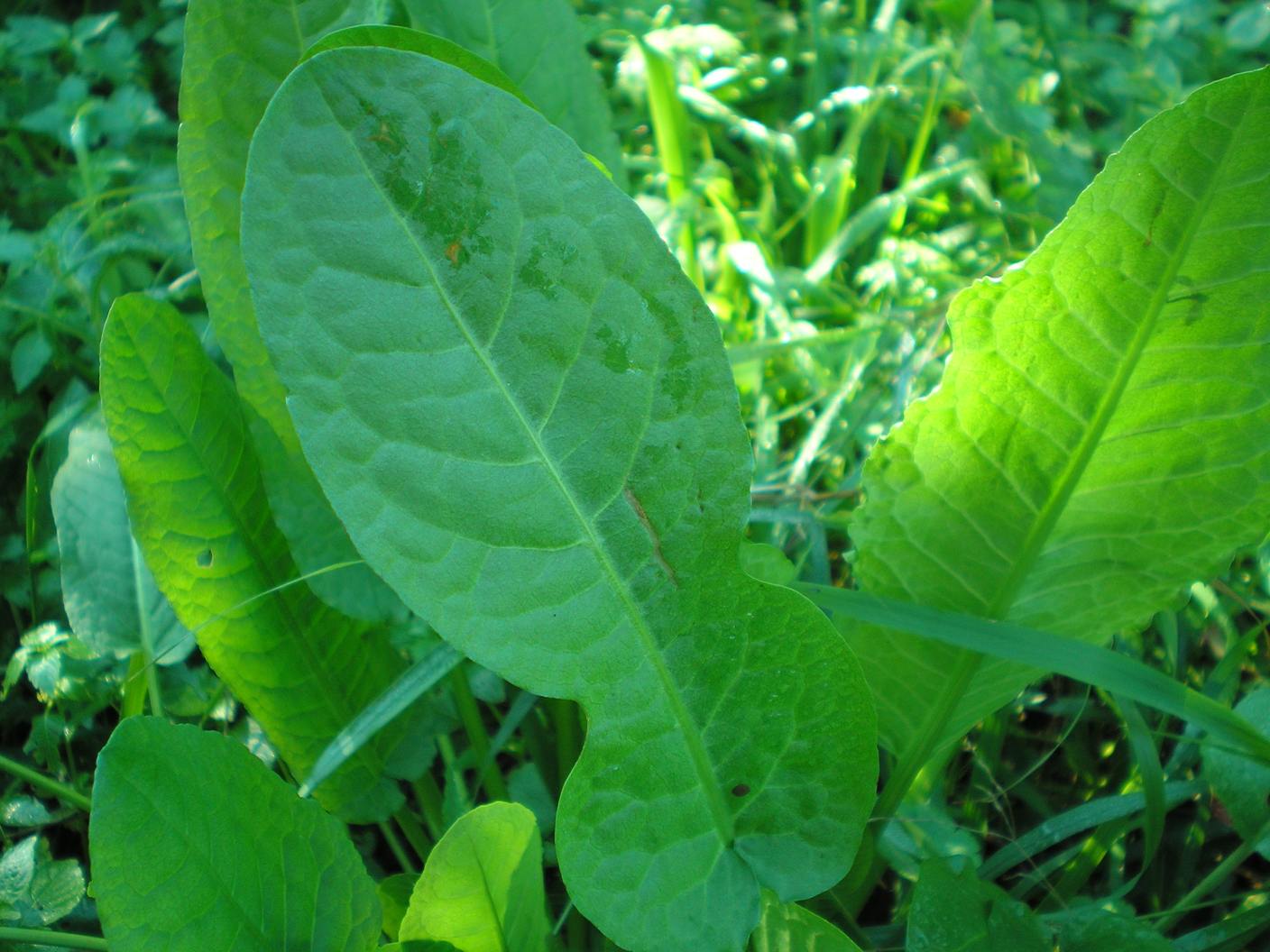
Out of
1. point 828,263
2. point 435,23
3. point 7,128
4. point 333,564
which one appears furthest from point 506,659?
point 7,128

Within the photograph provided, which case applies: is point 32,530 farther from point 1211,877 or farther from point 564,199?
point 1211,877

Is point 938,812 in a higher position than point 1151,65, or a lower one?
lower

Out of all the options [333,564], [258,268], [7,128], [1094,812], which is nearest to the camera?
[258,268]

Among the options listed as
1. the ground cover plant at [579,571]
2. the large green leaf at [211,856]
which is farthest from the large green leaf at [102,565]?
the large green leaf at [211,856]

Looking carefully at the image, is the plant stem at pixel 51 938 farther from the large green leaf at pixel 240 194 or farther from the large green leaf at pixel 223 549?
the large green leaf at pixel 240 194

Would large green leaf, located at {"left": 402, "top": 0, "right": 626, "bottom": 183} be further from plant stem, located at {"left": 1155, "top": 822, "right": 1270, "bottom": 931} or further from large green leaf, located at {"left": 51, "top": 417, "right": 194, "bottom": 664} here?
plant stem, located at {"left": 1155, "top": 822, "right": 1270, "bottom": 931}

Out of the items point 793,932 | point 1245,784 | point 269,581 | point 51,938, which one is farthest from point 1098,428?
point 51,938

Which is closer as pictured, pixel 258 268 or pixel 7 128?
pixel 258 268

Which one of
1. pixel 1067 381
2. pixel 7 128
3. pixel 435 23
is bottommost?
pixel 1067 381
